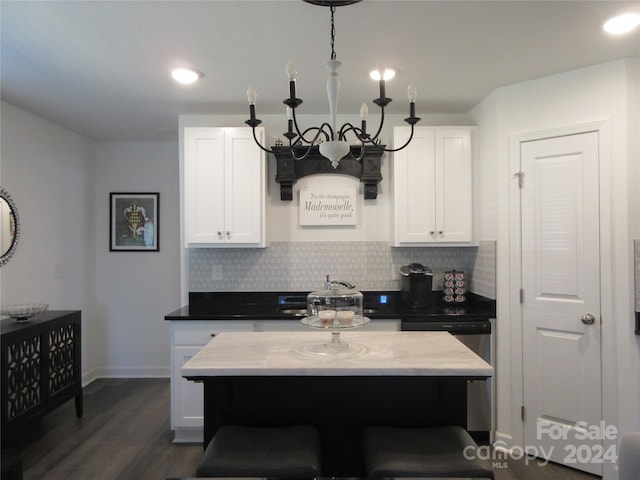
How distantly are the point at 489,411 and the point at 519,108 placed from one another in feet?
7.07

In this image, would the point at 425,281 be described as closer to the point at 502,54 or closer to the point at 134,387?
the point at 502,54

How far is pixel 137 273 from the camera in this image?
4430 millimetres

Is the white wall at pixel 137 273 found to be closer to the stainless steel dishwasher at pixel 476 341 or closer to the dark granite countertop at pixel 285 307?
the dark granite countertop at pixel 285 307

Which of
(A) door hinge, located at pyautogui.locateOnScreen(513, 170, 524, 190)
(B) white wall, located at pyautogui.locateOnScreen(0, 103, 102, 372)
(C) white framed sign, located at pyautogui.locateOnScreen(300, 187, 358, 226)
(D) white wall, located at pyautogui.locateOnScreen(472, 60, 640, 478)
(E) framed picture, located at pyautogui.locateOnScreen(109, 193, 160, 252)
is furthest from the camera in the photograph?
(E) framed picture, located at pyautogui.locateOnScreen(109, 193, 160, 252)

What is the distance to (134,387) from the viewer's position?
4098 millimetres

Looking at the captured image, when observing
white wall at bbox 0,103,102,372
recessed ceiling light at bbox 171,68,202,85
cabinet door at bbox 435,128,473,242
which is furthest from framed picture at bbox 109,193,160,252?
cabinet door at bbox 435,128,473,242

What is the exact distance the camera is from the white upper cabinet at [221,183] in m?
3.20

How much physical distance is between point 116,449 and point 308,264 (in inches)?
77.0

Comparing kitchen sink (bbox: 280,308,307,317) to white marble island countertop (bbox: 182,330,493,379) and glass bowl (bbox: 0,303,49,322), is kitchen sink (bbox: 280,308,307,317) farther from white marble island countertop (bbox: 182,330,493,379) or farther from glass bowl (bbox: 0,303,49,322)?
glass bowl (bbox: 0,303,49,322)

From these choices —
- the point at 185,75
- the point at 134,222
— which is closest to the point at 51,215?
the point at 134,222

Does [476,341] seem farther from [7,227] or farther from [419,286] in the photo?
[7,227]

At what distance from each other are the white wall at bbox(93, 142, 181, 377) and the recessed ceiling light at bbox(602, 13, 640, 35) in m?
3.85

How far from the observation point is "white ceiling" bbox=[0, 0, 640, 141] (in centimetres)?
191

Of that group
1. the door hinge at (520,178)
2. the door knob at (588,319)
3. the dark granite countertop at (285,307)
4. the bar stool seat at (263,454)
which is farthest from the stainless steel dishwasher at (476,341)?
the bar stool seat at (263,454)
